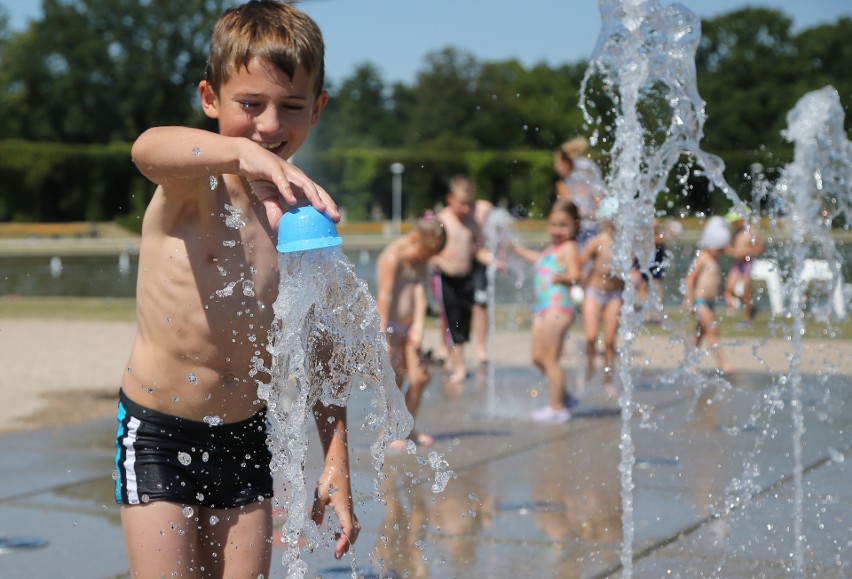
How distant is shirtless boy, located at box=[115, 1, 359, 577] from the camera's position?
262cm

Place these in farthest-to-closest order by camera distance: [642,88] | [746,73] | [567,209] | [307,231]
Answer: [746,73], [567,209], [642,88], [307,231]

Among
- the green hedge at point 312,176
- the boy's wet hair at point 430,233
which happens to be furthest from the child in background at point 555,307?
the green hedge at point 312,176

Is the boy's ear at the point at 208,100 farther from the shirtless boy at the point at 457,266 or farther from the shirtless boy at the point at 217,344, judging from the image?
the shirtless boy at the point at 457,266

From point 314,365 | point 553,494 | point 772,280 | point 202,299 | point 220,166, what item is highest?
point 220,166

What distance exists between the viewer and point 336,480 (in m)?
2.69

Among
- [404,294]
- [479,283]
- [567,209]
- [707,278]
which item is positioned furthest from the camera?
[479,283]

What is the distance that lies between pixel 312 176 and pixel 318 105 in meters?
44.6

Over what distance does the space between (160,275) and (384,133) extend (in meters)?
84.6

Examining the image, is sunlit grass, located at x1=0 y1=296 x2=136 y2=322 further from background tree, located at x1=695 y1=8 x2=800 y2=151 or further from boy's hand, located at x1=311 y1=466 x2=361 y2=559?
background tree, located at x1=695 y1=8 x2=800 y2=151

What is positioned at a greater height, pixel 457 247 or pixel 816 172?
pixel 816 172

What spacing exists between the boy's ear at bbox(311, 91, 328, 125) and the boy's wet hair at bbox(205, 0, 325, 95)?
0.04 metres

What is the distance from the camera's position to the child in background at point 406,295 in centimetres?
655

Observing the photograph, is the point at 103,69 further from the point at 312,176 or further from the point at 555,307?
the point at 555,307

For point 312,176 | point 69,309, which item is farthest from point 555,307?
point 312,176
